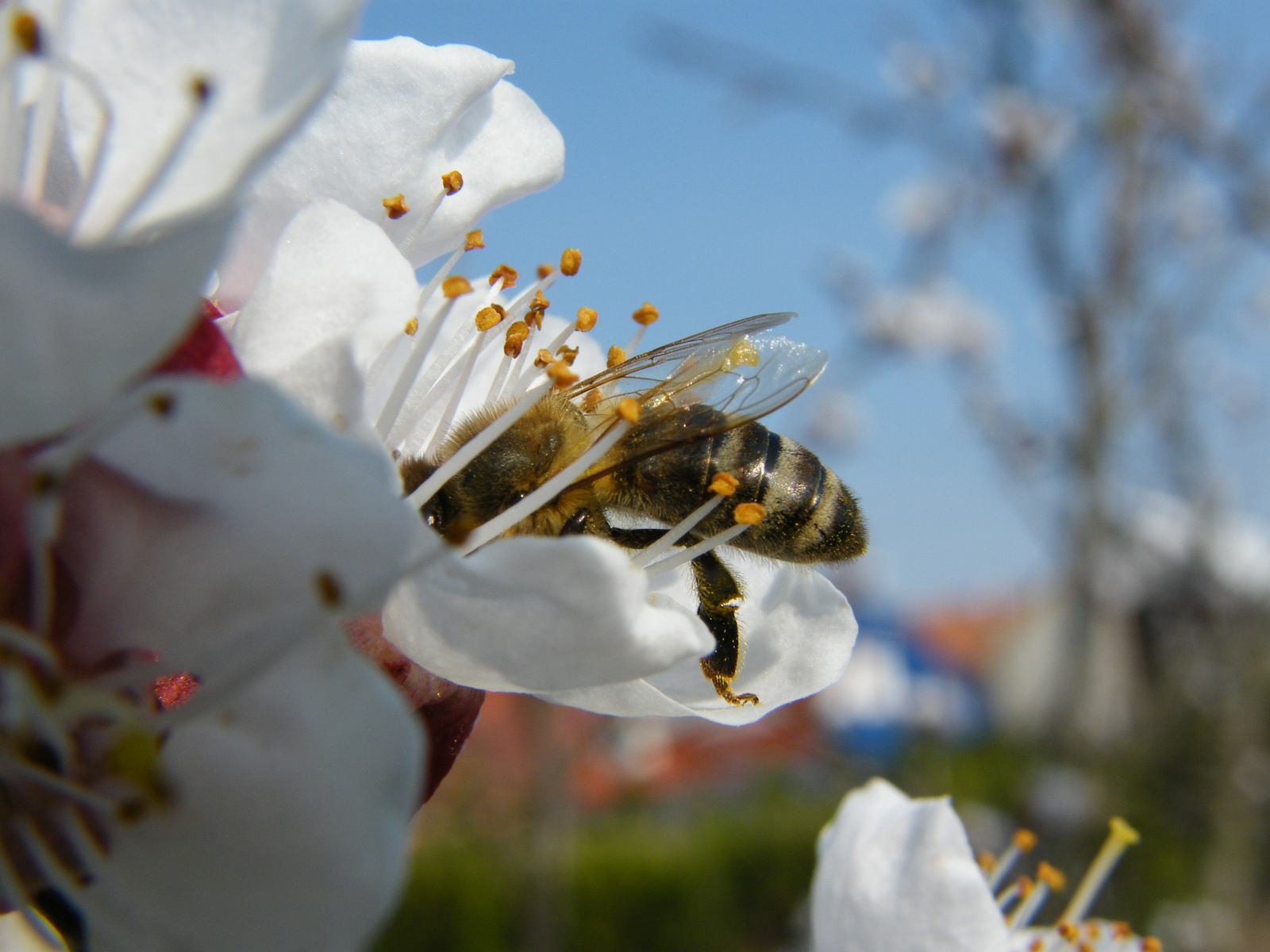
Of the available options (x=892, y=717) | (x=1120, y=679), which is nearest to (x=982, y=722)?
(x=892, y=717)

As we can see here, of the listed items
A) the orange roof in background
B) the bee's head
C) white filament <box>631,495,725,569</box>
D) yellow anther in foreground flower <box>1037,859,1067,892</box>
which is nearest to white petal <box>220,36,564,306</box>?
the bee's head

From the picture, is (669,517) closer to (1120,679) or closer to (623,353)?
(623,353)

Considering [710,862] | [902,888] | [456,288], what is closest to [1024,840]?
[902,888]

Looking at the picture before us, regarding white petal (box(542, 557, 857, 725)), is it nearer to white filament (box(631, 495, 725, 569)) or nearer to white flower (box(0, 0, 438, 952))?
white filament (box(631, 495, 725, 569))

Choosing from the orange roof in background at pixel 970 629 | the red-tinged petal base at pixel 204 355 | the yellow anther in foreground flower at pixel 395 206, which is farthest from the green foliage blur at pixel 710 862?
the orange roof in background at pixel 970 629

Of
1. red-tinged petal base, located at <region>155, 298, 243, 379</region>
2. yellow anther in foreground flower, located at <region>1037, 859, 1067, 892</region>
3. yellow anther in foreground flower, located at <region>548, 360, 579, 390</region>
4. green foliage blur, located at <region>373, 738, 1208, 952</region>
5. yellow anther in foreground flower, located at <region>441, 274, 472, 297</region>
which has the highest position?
yellow anther in foreground flower, located at <region>441, 274, 472, 297</region>

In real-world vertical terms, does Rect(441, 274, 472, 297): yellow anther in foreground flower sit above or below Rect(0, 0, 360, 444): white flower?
below

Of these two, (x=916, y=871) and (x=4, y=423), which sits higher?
(x=4, y=423)

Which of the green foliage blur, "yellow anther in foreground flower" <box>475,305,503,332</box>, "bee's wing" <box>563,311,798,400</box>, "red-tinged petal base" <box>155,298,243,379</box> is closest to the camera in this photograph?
"red-tinged petal base" <box>155,298,243,379</box>
